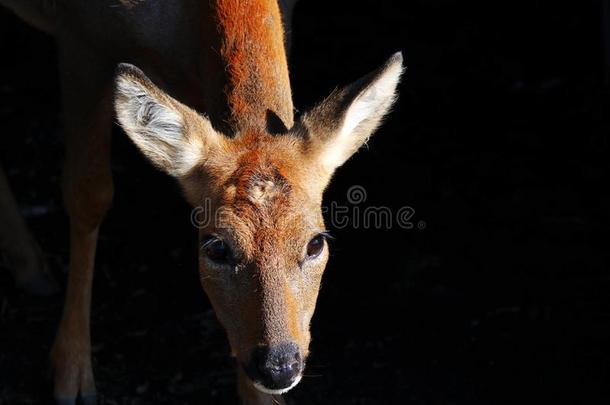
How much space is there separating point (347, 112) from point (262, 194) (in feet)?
2.40

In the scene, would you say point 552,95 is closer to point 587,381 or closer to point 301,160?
point 587,381

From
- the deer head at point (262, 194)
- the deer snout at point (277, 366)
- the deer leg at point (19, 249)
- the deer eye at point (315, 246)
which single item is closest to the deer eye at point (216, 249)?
the deer head at point (262, 194)

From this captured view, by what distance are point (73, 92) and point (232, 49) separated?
126 cm

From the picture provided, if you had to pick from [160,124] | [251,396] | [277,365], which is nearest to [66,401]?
[251,396]

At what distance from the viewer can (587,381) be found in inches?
293

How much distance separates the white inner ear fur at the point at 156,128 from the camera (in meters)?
6.14

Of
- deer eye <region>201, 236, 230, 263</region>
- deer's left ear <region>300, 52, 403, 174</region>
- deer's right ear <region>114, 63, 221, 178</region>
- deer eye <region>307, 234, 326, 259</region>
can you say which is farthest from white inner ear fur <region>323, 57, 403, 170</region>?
deer eye <region>201, 236, 230, 263</region>

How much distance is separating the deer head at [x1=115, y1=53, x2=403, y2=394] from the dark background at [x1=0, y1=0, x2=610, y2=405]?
5.54 feet

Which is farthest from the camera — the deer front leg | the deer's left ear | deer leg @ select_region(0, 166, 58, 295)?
deer leg @ select_region(0, 166, 58, 295)

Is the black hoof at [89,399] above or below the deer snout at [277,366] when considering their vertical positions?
below

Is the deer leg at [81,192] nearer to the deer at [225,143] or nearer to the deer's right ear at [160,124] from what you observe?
the deer at [225,143]

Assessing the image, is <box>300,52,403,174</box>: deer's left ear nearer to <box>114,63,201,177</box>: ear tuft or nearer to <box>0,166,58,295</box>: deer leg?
<box>114,63,201,177</box>: ear tuft

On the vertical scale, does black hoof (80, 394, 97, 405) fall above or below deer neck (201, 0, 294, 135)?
below

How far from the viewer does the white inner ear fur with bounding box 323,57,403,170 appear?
6379mm
